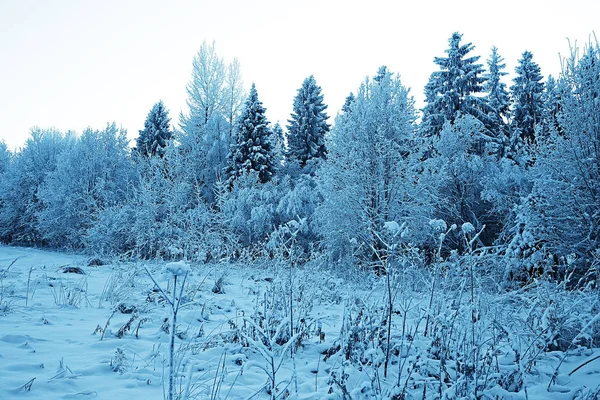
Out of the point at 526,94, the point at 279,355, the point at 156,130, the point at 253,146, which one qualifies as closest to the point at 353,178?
the point at 279,355

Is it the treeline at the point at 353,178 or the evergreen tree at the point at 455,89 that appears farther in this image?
the evergreen tree at the point at 455,89

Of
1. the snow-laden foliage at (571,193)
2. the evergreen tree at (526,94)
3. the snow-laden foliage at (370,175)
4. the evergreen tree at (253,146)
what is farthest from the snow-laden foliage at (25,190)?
the evergreen tree at (526,94)

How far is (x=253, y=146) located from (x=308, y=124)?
210 inches

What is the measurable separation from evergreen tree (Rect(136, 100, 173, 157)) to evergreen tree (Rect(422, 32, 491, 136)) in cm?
2013

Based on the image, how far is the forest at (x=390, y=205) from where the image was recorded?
350 cm

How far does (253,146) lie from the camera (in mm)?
22188

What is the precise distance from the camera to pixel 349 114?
1254cm

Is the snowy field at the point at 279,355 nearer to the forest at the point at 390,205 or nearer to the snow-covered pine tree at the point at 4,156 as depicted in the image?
the forest at the point at 390,205

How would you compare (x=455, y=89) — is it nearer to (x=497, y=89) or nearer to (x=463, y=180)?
(x=497, y=89)

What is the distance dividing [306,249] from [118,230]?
354 inches

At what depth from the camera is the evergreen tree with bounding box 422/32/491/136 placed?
23.0m

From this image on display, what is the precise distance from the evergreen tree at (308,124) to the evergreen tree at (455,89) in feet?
23.3

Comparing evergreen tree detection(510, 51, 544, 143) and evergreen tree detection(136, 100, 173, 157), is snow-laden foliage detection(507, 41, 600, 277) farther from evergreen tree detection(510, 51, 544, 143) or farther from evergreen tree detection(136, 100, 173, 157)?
evergreen tree detection(136, 100, 173, 157)

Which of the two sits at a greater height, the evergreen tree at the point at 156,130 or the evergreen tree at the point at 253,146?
the evergreen tree at the point at 156,130
